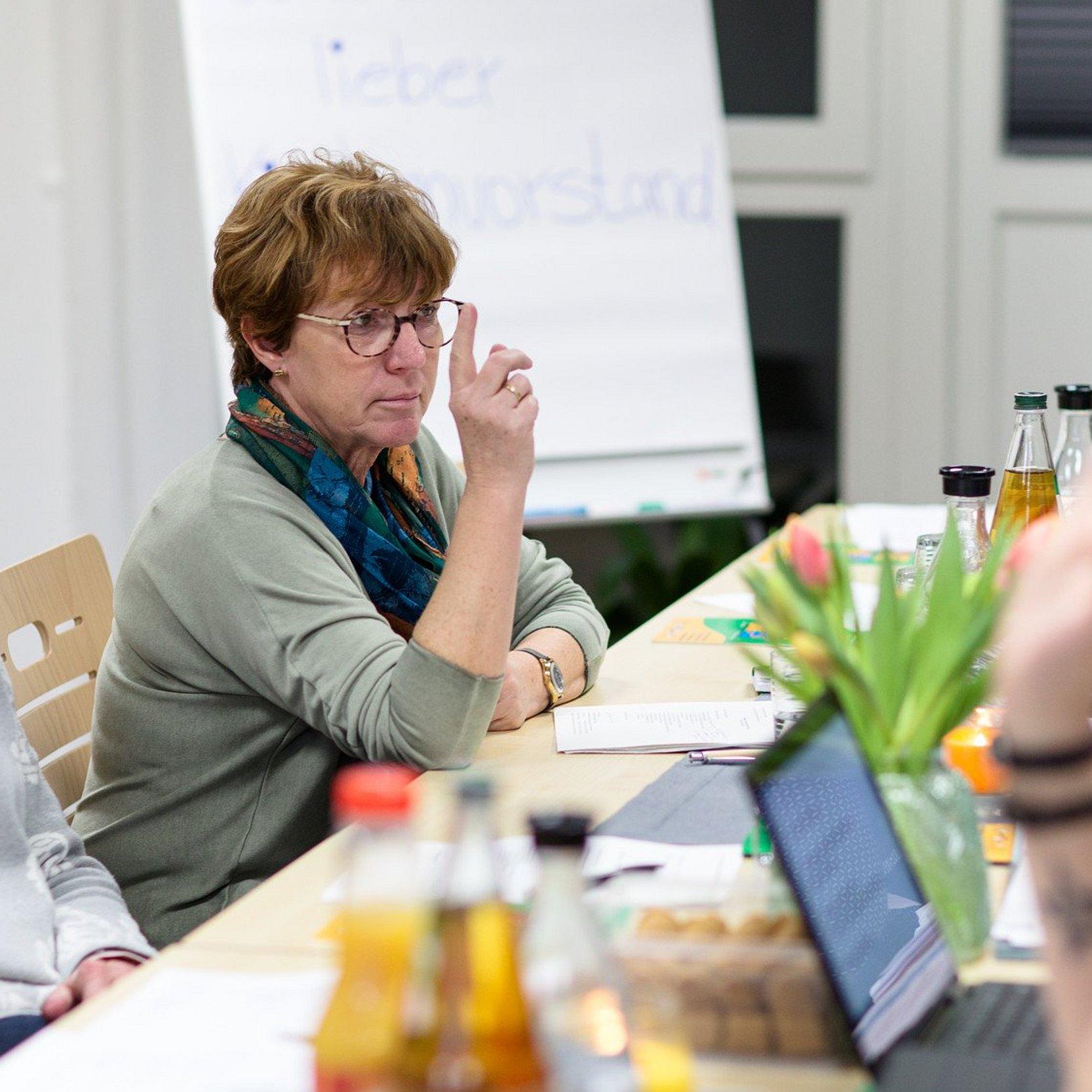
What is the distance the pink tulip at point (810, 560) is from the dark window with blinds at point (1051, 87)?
292 centimetres

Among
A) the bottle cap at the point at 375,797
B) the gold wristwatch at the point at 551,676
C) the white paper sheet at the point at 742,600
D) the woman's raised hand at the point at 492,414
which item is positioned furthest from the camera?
the white paper sheet at the point at 742,600

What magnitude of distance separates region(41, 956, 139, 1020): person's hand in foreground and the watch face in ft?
1.76

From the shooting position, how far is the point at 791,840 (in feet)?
2.67

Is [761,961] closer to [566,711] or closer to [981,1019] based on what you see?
[981,1019]

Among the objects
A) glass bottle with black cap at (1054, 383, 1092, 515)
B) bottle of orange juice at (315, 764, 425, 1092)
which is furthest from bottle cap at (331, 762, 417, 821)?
glass bottle with black cap at (1054, 383, 1092, 515)

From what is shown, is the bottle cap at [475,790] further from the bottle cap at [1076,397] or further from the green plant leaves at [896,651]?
the bottle cap at [1076,397]

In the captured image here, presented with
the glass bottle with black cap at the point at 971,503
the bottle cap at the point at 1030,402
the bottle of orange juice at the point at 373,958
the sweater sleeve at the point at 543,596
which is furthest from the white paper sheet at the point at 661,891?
the bottle cap at the point at 1030,402

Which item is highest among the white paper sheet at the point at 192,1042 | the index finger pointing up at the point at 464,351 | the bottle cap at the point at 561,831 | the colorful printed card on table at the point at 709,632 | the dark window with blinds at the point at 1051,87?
the dark window with blinds at the point at 1051,87

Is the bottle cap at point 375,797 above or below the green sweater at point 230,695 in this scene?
Answer: above

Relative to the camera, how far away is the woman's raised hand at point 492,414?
57.6 inches

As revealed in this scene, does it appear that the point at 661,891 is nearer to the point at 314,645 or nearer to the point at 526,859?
the point at 526,859

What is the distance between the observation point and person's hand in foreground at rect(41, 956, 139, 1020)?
3.95 feet

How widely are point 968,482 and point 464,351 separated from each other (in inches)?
20.4

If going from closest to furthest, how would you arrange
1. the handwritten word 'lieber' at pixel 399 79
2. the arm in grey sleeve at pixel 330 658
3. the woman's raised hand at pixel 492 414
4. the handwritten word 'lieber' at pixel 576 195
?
the arm in grey sleeve at pixel 330 658 < the woman's raised hand at pixel 492 414 < the handwritten word 'lieber' at pixel 399 79 < the handwritten word 'lieber' at pixel 576 195
